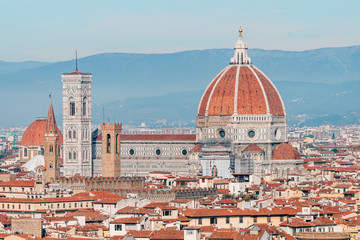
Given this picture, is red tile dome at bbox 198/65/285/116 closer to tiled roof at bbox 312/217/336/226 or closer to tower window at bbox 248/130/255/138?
tower window at bbox 248/130/255/138

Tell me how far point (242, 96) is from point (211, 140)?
5.64 meters

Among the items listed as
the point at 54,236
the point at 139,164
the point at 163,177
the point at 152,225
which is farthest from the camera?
the point at 139,164

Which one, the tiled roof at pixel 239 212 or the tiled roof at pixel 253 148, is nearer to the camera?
the tiled roof at pixel 239 212

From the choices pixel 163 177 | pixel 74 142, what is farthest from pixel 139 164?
pixel 163 177

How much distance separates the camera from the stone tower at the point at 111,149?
437 feet

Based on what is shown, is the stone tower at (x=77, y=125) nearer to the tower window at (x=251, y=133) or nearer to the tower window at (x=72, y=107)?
the tower window at (x=72, y=107)

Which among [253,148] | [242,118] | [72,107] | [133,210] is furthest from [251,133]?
[133,210]

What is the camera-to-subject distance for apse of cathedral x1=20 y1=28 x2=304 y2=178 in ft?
447

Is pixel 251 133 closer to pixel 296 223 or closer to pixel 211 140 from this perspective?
pixel 211 140

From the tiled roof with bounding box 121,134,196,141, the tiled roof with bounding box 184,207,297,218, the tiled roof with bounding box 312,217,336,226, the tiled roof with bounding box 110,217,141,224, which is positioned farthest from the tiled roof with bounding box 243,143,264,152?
the tiled roof with bounding box 312,217,336,226

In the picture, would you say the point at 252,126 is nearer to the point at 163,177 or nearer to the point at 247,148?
the point at 247,148

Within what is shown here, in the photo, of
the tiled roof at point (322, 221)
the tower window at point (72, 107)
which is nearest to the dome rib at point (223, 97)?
the tower window at point (72, 107)

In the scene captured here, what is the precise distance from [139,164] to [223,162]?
524 inches

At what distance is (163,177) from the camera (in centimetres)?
12400
